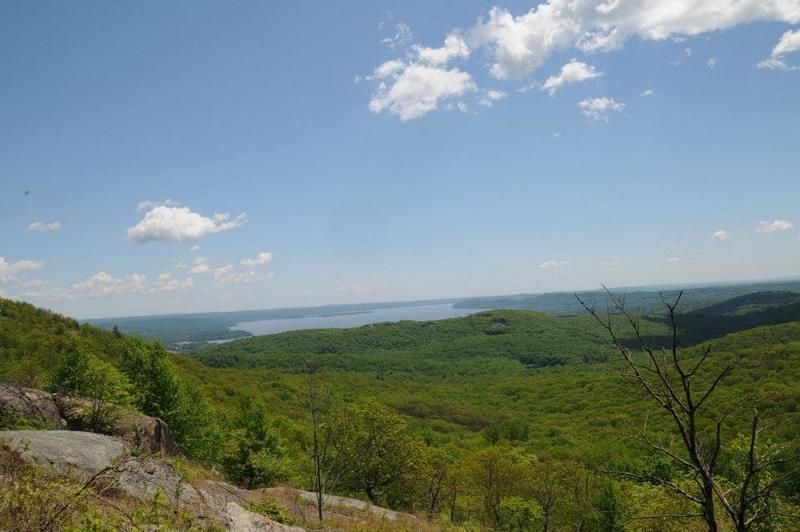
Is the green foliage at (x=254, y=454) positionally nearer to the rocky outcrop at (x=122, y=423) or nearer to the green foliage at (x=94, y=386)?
the green foliage at (x=94, y=386)

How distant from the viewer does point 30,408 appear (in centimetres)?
1920

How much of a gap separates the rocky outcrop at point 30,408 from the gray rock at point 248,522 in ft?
33.1

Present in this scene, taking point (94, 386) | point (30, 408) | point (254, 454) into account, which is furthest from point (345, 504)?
point (94, 386)

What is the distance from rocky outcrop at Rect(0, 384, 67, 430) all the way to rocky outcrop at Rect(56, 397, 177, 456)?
18.3 inches

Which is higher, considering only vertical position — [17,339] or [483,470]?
[17,339]

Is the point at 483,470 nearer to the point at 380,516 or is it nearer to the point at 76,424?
the point at 380,516

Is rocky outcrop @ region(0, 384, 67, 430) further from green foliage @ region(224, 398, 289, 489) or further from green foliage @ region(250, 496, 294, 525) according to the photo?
green foliage @ region(224, 398, 289, 489)

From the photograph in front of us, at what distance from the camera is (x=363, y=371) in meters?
193

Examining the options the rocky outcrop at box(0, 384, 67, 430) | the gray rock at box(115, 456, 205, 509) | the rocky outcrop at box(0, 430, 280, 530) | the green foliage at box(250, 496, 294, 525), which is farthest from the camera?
the rocky outcrop at box(0, 384, 67, 430)

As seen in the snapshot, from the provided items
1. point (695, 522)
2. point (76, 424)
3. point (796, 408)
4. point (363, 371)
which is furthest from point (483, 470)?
point (363, 371)

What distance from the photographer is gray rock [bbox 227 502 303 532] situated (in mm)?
13773

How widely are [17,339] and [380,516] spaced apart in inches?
1903

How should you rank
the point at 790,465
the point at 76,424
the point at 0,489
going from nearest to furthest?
the point at 0,489
the point at 76,424
the point at 790,465

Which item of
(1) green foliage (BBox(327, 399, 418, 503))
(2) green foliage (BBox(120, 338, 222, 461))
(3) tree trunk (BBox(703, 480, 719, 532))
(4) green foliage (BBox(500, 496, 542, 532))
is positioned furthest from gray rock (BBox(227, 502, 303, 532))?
(4) green foliage (BBox(500, 496, 542, 532))
